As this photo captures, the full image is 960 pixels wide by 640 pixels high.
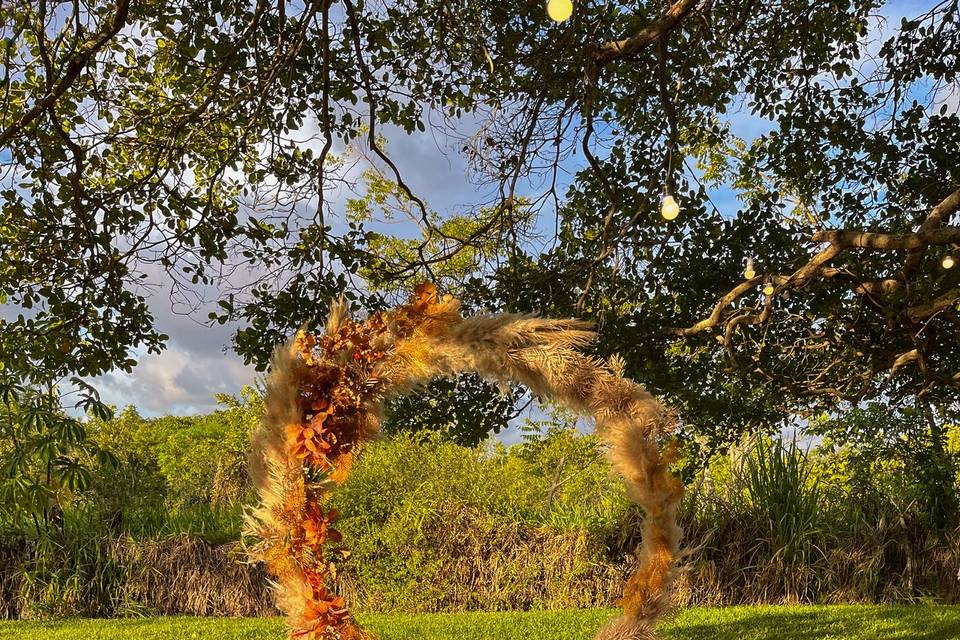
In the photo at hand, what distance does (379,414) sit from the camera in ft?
10.8

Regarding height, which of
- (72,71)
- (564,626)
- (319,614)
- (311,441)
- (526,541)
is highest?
(72,71)

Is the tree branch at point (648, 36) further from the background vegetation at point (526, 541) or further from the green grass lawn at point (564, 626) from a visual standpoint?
the background vegetation at point (526, 541)

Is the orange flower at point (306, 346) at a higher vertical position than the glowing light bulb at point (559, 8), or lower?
lower

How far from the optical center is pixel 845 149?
6.49 meters

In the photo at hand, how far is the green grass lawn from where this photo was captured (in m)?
5.99

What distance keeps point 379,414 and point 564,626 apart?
3.92 meters

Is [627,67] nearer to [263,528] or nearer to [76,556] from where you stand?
[263,528]

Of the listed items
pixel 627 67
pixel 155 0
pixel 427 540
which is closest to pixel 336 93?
pixel 155 0

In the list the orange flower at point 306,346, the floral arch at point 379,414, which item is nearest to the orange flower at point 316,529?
the floral arch at point 379,414

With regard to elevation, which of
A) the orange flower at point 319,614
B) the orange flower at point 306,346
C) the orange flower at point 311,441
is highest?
the orange flower at point 306,346

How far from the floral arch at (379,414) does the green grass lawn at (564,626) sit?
305cm

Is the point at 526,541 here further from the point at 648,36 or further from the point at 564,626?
the point at 648,36

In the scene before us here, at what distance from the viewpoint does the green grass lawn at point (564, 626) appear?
5.99 m

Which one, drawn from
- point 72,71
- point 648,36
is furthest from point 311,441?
point 648,36
